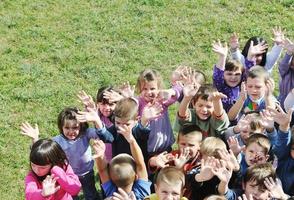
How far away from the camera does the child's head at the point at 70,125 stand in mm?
5875

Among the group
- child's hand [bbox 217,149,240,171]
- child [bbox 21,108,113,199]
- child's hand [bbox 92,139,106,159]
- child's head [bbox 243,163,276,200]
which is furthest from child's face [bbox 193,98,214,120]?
child's hand [bbox 92,139,106,159]

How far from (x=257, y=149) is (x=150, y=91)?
1451mm

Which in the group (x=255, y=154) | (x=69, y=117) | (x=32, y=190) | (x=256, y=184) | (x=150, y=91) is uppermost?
(x=150, y=91)

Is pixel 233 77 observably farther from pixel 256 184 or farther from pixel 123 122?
pixel 256 184

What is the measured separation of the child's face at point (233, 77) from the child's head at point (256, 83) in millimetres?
262

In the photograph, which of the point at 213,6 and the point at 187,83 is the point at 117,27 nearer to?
the point at 213,6

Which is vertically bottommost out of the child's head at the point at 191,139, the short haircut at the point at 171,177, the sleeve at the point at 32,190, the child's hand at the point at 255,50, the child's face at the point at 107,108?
the sleeve at the point at 32,190

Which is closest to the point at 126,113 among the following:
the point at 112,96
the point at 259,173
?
the point at 112,96

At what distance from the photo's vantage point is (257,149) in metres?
Answer: 5.29

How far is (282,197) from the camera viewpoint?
189 inches

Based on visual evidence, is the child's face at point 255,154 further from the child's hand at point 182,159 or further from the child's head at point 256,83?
the child's head at point 256,83

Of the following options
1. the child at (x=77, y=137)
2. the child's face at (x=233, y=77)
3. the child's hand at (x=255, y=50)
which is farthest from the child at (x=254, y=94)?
the child at (x=77, y=137)

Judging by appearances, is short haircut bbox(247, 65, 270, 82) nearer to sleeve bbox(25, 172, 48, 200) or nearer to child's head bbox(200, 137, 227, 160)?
child's head bbox(200, 137, 227, 160)

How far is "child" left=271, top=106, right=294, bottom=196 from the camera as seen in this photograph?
5.38m
